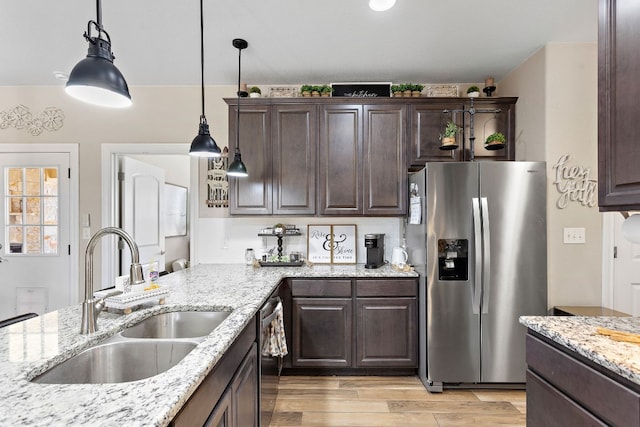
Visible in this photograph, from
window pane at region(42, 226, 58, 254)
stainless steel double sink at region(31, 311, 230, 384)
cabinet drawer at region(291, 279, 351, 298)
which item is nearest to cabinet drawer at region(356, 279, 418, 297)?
cabinet drawer at region(291, 279, 351, 298)

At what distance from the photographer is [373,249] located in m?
2.99

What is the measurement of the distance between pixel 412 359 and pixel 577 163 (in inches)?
80.9

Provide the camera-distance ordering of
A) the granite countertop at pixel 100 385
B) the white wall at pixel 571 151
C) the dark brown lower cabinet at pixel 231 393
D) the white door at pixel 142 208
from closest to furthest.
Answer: the granite countertop at pixel 100 385, the dark brown lower cabinet at pixel 231 393, the white wall at pixel 571 151, the white door at pixel 142 208

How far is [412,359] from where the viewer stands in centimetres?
267

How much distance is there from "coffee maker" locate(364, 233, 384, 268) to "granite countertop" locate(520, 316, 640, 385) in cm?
154

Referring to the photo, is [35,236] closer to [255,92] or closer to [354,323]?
[255,92]

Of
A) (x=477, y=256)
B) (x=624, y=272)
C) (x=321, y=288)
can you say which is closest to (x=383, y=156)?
(x=477, y=256)

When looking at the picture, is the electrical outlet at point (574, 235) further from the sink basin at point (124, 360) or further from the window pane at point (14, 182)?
the window pane at point (14, 182)

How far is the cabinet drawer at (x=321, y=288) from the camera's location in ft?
8.90

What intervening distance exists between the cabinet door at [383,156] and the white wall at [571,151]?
1.14m

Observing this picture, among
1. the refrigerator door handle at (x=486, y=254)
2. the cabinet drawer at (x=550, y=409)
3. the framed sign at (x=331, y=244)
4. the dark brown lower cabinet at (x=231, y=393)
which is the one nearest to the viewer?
the dark brown lower cabinet at (x=231, y=393)

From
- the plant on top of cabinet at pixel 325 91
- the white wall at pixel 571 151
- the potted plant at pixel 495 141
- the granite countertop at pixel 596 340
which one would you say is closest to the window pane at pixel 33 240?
the plant on top of cabinet at pixel 325 91

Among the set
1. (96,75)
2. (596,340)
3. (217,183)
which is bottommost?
(596,340)

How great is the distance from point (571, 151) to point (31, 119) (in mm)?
5029
